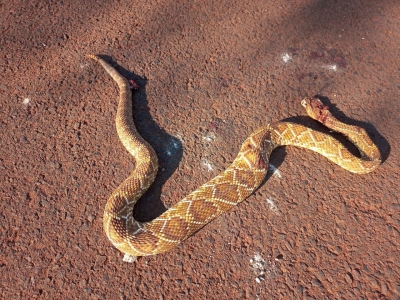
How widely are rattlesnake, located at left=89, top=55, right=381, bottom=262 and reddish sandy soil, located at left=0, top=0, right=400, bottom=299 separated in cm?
15

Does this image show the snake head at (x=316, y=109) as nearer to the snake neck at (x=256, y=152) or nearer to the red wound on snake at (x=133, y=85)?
the snake neck at (x=256, y=152)

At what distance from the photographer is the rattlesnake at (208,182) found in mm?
3584

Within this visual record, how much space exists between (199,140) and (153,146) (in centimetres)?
62

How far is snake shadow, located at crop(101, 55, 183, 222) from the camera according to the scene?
13.0ft

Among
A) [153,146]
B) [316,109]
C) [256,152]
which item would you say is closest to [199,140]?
[153,146]

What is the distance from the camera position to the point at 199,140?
14.9ft

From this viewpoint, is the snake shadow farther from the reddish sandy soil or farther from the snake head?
the snake head

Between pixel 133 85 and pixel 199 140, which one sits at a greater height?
pixel 133 85

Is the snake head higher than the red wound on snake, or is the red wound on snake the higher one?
the snake head

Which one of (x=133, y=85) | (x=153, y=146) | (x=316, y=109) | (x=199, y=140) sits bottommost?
(x=153, y=146)

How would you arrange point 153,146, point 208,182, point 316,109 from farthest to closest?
point 316,109, point 153,146, point 208,182

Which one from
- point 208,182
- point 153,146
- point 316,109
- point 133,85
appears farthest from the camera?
point 133,85

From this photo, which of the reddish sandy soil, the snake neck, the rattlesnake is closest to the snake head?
the rattlesnake

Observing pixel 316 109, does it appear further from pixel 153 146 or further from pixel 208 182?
pixel 153 146
